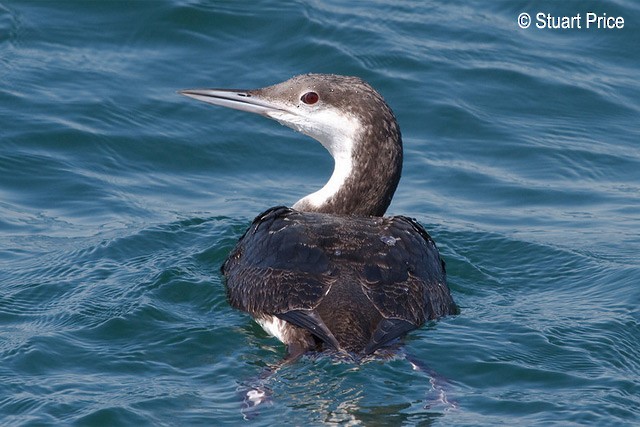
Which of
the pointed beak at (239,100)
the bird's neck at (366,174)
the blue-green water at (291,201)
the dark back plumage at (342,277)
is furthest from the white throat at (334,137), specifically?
the blue-green water at (291,201)

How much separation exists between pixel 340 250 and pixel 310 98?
1.61 metres

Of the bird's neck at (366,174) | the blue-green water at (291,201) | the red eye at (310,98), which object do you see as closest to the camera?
the blue-green water at (291,201)

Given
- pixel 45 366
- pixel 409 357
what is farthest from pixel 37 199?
pixel 409 357

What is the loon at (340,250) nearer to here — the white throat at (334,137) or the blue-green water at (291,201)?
the white throat at (334,137)

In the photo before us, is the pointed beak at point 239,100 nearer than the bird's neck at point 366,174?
No

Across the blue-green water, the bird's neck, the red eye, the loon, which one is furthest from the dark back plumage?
the red eye

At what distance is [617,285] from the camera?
28.4ft

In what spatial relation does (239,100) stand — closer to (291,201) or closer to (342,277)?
(291,201)

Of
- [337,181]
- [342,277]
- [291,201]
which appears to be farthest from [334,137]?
[291,201]

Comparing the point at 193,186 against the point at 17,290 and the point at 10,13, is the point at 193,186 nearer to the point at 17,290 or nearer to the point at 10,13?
the point at 17,290

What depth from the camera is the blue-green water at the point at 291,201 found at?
6617 mm

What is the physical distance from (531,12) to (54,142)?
5.58m

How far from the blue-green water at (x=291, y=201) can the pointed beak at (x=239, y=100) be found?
1099 mm

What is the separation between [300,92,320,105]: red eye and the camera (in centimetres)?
838
